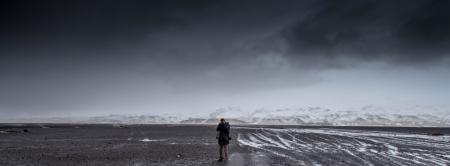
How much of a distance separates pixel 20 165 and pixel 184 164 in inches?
382

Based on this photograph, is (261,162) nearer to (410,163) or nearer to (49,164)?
(410,163)

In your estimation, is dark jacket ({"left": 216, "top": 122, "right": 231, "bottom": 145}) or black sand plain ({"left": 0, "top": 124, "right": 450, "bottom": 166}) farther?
dark jacket ({"left": 216, "top": 122, "right": 231, "bottom": 145})

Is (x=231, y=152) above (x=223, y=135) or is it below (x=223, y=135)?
below

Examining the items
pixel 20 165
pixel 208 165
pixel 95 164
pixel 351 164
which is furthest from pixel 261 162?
pixel 20 165

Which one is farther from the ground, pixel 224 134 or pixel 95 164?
pixel 224 134

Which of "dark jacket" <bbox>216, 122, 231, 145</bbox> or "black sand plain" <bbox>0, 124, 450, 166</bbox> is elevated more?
"dark jacket" <bbox>216, 122, 231, 145</bbox>

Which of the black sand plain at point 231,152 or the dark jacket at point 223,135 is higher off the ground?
the dark jacket at point 223,135

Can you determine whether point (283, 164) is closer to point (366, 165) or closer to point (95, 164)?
point (366, 165)

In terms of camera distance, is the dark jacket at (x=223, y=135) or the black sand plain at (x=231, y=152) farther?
the dark jacket at (x=223, y=135)

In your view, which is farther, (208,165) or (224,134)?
(224,134)

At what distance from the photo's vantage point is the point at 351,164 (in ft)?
80.2

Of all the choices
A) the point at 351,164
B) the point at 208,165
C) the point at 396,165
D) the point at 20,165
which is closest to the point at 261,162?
the point at 208,165

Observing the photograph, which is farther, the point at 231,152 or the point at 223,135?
the point at 231,152

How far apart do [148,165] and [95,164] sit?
338 centimetres
